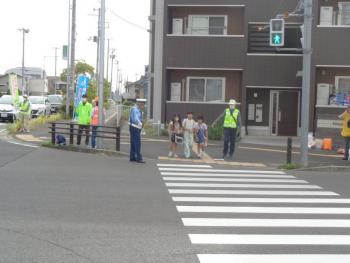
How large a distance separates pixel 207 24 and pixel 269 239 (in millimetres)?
21082

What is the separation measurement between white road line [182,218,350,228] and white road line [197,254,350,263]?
167 centimetres

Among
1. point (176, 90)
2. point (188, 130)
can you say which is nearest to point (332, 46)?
point (176, 90)

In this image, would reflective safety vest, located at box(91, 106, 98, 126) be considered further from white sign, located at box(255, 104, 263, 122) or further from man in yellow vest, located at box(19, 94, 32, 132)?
white sign, located at box(255, 104, 263, 122)

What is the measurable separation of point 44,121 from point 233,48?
11.7 m

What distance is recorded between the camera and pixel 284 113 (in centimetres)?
2772

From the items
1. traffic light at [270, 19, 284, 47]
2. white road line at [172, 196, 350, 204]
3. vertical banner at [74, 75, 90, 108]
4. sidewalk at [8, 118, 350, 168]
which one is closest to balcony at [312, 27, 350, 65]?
sidewalk at [8, 118, 350, 168]

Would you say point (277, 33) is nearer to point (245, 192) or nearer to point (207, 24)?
point (245, 192)

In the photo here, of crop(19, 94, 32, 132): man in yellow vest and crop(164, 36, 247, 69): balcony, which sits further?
crop(164, 36, 247, 69): balcony

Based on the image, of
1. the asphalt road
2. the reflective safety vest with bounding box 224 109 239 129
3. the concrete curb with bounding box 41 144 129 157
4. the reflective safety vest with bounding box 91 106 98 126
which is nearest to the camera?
the asphalt road

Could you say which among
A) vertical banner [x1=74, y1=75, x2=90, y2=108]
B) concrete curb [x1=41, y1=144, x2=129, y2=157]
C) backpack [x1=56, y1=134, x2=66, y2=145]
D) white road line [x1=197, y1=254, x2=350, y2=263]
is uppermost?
vertical banner [x1=74, y1=75, x2=90, y2=108]

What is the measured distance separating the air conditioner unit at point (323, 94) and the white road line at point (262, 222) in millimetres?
17023

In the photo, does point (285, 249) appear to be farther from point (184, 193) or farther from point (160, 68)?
point (160, 68)

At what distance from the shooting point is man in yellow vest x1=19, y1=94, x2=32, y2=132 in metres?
25.4

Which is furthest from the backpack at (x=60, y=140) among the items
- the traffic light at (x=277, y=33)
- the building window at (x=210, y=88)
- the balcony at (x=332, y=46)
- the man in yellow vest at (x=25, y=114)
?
the balcony at (x=332, y=46)
